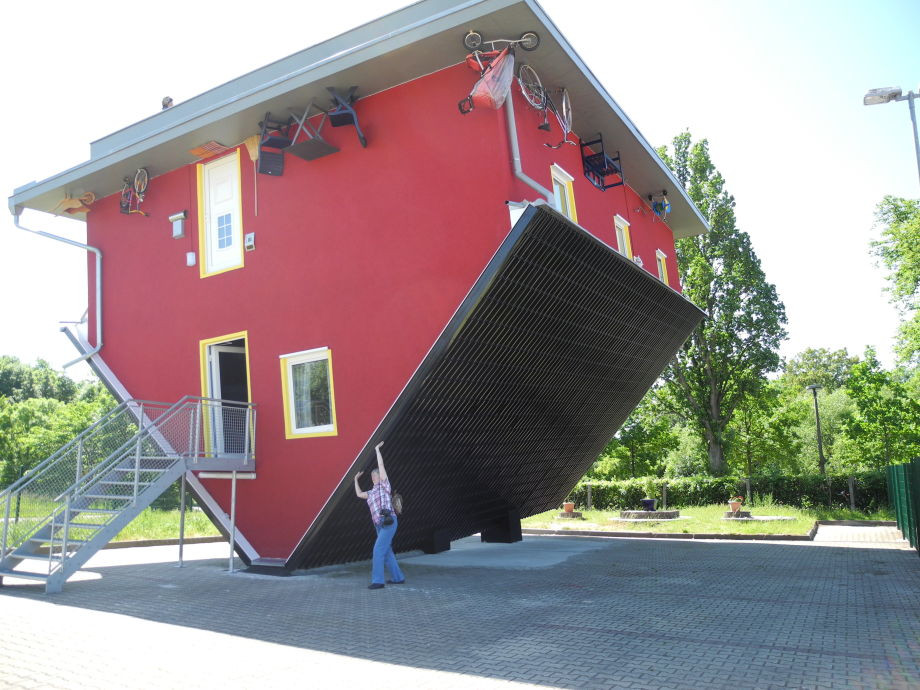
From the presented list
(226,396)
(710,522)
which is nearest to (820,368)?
(710,522)

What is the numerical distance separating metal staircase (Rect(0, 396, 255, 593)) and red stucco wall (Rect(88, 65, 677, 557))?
765 mm

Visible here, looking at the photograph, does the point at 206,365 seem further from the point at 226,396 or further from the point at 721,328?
the point at 721,328

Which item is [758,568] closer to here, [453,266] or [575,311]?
[575,311]

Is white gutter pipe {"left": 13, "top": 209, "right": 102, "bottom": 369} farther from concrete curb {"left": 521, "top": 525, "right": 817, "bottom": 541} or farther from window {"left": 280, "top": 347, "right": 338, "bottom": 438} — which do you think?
concrete curb {"left": 521, "top": 525, "right": 817, "bottom": 541}

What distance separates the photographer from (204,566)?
1343cm

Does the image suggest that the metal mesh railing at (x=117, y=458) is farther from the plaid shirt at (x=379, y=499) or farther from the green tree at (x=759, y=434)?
the green tree at (x=759, y=434)

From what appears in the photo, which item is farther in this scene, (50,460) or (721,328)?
(721,328)

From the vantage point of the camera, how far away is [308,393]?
1211 centimetres

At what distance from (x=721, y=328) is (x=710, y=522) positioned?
37.6 feet

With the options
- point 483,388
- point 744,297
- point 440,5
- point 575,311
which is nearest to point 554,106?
point 440,5

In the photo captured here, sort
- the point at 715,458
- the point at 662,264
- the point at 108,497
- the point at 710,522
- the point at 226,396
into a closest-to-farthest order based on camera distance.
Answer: the point at 108,497 < the point at 226,396 < the point at 662,264 < the point at 710,522 < the point at 715,458

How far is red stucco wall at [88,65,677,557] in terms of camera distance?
1057 centimetres

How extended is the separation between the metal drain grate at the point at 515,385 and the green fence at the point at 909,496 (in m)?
5.55

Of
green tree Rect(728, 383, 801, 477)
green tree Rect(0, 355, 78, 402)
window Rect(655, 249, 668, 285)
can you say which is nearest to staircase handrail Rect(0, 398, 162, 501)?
window Rect(655, 249, 668, 285)
